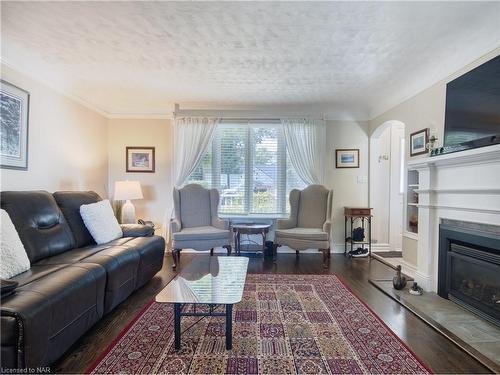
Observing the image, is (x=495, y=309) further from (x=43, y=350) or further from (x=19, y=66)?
(x=19, y=66)

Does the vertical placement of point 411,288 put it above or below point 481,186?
below

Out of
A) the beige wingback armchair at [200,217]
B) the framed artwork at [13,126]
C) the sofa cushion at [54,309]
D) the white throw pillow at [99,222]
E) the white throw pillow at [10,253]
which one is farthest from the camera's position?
the beige wingback armchair at [200,217]

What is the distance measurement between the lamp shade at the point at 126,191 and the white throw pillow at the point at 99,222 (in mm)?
890

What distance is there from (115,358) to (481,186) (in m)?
3.05

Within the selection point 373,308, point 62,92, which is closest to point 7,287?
point 373,308

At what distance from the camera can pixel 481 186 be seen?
2.21 meters

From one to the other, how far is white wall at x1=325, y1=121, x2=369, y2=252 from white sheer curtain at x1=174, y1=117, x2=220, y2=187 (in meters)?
2.11

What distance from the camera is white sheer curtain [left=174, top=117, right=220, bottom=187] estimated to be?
14.5ft

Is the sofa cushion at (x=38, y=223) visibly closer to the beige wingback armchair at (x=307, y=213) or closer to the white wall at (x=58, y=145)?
the white wall at (x=58, y=145)

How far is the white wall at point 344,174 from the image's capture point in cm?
455

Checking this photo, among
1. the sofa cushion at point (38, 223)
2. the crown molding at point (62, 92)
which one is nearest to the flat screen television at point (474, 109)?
the sofa cushion at point (38, 223)

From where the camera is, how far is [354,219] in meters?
4.50

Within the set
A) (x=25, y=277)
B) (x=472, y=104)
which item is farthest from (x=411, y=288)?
(x=25, y=277)

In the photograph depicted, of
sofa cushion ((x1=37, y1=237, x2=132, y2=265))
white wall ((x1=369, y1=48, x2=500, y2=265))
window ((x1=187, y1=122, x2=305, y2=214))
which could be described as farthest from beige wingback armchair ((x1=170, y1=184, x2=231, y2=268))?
white wall ((x1=369, y1=48, x2=500, y2=265))
